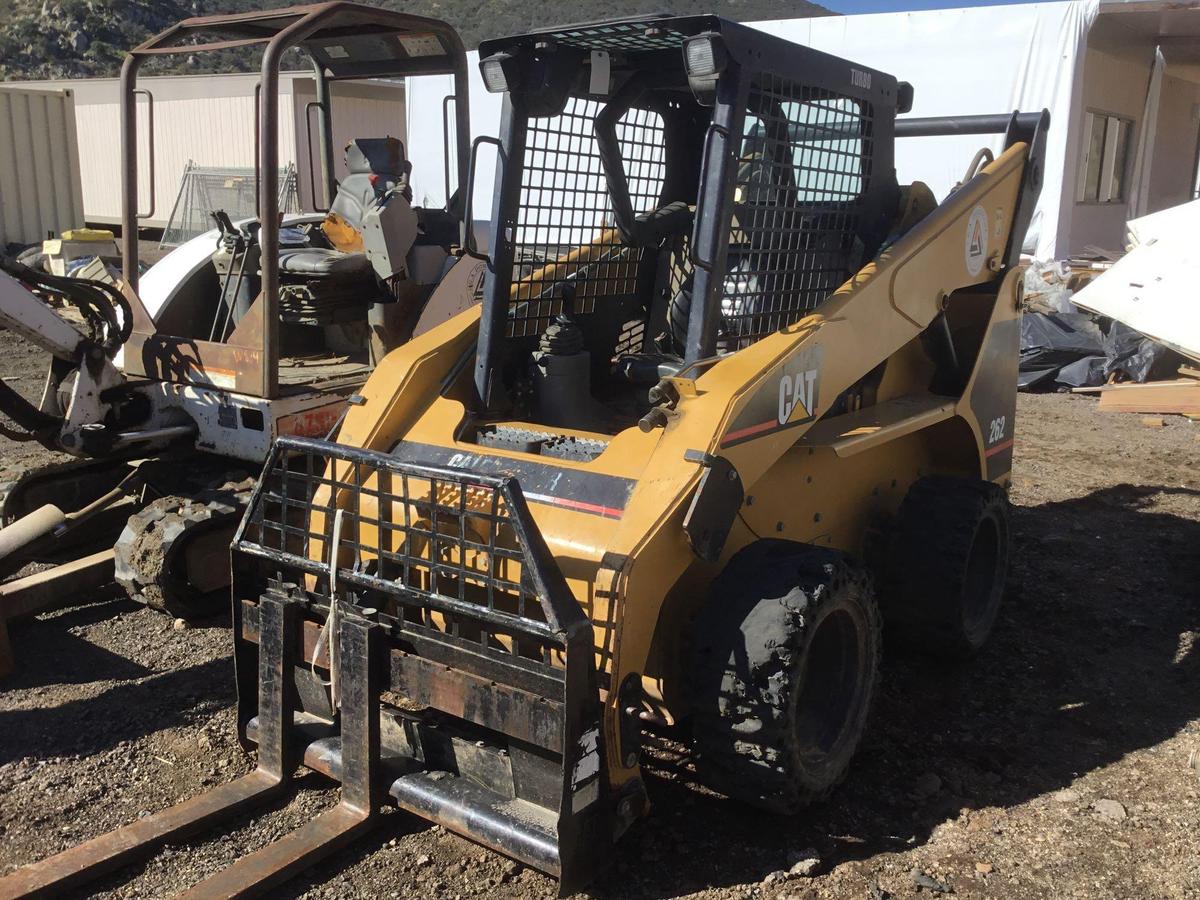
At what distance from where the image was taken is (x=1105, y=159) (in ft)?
50.0

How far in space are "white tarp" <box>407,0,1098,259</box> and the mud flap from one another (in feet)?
32.2

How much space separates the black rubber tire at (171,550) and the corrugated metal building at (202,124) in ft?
44.9

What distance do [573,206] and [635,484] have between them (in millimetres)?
1425

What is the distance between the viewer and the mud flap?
2717mm

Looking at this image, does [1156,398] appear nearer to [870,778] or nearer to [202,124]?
[870,778]

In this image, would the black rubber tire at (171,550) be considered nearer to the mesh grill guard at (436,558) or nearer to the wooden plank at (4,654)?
the wooden plank at (4,654)

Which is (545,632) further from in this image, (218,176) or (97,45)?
A: (97,45)

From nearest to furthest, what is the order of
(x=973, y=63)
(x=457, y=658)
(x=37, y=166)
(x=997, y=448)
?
(x=457, y=658) → (x=997, y=448) → (x=973, y=63) → (x=37, y=166)

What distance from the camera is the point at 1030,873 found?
9.93 ft

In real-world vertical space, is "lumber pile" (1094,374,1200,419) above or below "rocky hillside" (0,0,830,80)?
below

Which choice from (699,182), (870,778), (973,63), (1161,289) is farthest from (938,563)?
(973,63)

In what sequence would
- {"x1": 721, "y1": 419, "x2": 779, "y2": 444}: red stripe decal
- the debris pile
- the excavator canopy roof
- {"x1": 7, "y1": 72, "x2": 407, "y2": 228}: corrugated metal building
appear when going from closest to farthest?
{"x1": 721, "y1": 419, "x2": 779, "y2": 444}: red stripe decal → the excavator canopy roof → the debris pile → {"x1": 7, "y1": 72, "x2": 407, "y2": 228}: corrugated metal building

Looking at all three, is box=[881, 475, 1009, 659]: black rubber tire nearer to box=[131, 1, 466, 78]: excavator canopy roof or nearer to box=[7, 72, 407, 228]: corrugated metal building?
box=[131, 1, 466, 78]: excavator canopy roof

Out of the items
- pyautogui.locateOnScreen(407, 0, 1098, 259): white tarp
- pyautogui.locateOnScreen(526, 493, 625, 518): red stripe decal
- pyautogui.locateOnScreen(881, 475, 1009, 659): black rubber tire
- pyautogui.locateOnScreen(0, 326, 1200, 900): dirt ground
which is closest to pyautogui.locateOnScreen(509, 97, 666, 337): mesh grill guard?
pyautogui.locateOnScreen(526, 493, 625, 518): red stripe decal
